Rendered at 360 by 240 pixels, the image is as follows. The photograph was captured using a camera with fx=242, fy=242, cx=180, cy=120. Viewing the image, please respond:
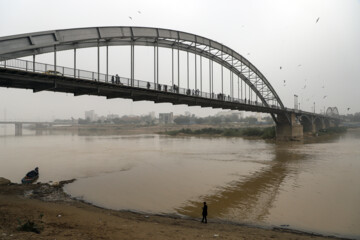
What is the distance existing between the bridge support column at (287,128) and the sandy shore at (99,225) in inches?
2011

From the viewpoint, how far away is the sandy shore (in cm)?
833

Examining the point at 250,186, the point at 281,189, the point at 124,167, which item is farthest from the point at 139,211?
the point at 124,167

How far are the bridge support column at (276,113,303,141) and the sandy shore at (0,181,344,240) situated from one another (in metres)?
51.1

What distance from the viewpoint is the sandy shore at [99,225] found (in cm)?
833

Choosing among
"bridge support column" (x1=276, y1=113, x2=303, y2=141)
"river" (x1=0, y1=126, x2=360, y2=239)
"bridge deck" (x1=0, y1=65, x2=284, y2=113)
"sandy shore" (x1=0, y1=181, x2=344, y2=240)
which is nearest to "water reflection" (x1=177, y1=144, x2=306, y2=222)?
"river" (x1=0, y1=126, x2=360, y2=239)

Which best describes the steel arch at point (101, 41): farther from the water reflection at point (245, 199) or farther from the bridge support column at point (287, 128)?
the bridge support column at point (287, 128)

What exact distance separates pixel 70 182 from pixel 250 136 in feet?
192

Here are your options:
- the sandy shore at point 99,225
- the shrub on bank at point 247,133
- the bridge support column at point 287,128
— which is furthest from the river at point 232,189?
the shrub on bank at point 247,133

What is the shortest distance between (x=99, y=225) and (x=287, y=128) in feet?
184

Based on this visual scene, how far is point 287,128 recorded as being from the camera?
57531 mm

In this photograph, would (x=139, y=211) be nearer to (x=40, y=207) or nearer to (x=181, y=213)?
(x=181, y=213)

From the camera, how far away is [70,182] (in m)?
18.6

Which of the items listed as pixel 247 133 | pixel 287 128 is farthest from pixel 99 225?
pixel 247 133

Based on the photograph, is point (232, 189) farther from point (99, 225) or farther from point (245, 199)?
point (99, 225)
